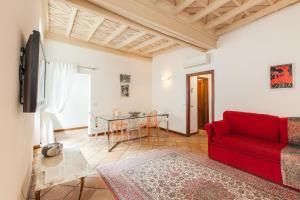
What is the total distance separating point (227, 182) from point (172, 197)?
95 cm

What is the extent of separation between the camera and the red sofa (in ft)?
8.00

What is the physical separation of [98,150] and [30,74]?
2961 mm

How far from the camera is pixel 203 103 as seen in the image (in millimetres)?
6258

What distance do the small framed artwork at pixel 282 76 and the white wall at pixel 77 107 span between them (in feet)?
17.7

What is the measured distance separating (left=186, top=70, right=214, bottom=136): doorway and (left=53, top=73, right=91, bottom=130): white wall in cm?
361

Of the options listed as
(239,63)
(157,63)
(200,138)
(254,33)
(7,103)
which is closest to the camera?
(7,103)

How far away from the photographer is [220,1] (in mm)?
2785

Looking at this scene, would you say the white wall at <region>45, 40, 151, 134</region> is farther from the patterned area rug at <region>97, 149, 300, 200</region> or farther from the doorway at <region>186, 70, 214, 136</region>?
the patterned area rug at <region>97, 149, 300, 200</region>

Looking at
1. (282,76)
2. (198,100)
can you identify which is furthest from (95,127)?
(282,76)

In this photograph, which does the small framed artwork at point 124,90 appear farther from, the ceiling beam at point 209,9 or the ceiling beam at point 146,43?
the ceiling beam at point 209,9

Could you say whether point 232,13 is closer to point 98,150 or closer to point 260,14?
point 260,14

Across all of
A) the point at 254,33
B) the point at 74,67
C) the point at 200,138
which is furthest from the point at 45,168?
the point at 254,33

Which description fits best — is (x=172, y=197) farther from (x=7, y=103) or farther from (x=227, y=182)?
(x=7, y=103)

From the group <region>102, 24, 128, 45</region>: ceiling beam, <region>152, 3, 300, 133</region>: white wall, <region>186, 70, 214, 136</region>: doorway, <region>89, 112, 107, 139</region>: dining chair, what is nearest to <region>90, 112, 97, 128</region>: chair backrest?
<region>89, 112, 107, 139</region>: dining chair
